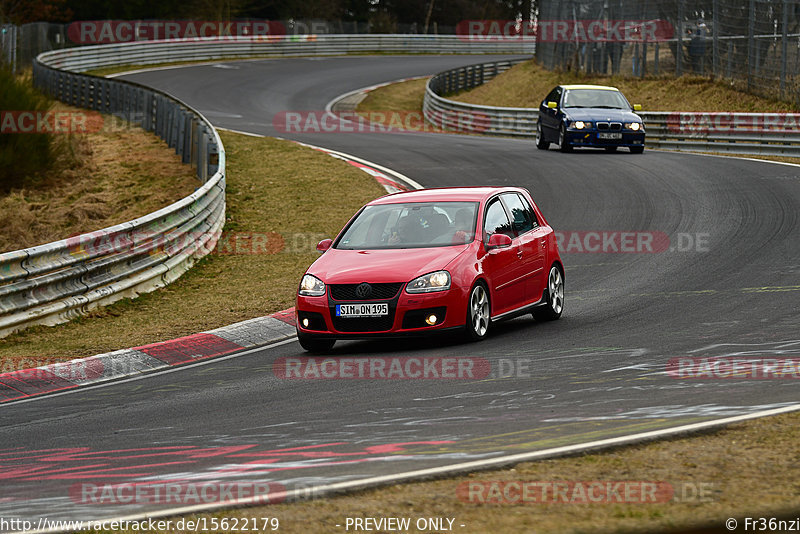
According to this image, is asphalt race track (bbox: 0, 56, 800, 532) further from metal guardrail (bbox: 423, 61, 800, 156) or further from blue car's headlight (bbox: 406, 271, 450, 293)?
metal guardrail (bbox: 423, 61, 800, 156)

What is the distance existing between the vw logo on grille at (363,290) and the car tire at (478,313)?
91 centimetres

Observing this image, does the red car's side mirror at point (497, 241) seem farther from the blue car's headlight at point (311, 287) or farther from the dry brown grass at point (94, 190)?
the dry brown grass at point (94, 190)

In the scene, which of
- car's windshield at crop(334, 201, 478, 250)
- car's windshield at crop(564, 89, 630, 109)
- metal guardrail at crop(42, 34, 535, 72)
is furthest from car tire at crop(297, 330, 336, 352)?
metal guardrail at crop(42, 34, 535, 72)

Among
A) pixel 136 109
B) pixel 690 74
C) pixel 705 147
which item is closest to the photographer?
pixel 705 147

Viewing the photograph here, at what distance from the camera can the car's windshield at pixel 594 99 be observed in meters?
28.0

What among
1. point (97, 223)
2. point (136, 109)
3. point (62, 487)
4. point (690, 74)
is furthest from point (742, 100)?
point (62, 487)

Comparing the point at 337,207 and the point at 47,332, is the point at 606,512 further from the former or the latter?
the point at 337,207

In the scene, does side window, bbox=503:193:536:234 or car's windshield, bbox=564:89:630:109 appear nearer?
side window, bbox=503:193:536:234

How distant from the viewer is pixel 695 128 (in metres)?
29.1

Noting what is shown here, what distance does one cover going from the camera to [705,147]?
94.4 ft

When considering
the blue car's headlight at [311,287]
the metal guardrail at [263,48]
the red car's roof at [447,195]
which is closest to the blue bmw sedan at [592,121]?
the red car's roof at [447,195]

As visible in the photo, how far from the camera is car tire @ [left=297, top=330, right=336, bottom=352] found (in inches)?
424

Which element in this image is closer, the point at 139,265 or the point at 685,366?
the point at 685,366

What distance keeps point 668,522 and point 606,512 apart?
1.18ft
